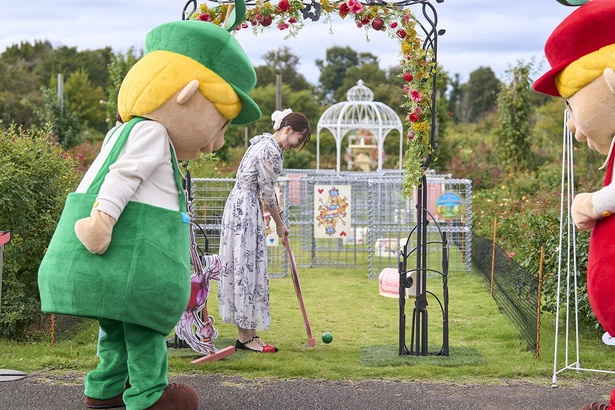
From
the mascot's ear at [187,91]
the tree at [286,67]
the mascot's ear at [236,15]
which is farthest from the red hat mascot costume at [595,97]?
the tree at [286,67]

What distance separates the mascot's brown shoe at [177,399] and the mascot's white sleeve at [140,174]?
1.00m

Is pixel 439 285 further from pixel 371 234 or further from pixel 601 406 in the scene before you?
pixel 601 406

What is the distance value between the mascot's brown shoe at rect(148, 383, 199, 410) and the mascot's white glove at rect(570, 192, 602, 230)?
7.50ft

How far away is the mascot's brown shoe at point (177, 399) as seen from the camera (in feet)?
15.2

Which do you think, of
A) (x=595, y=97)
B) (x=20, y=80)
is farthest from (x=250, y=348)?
(x=20, y=80)

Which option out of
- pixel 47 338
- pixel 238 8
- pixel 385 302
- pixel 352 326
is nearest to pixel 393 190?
pixel 385 302

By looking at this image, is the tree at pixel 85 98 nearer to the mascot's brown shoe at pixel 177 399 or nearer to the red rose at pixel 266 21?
the red rose at pixel 266 21

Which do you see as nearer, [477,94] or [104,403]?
[104,403]

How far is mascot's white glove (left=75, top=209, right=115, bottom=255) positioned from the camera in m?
4.23

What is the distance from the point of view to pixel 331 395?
535cm

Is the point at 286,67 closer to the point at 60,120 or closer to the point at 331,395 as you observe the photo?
the point at 60,120

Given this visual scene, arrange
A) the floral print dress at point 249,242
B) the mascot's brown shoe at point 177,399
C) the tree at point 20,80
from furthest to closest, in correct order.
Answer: the tree at point 20,80 → the floral print dress at point 249,242 → the mascot's brown shoe at point 177,399

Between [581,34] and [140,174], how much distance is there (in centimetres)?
233

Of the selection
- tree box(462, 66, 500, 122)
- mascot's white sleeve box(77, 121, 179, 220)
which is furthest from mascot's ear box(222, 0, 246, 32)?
tree box(462, 66, 500, 122)
